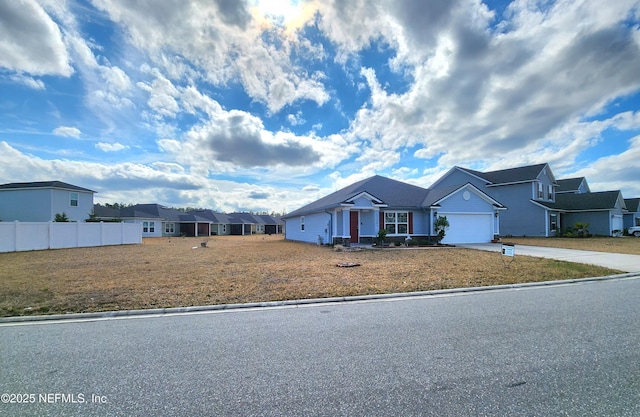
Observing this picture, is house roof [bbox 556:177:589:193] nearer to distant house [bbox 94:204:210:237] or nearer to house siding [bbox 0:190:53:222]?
distant house [bbox 94:204:210:237]

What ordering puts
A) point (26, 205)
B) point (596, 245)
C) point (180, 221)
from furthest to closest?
point (180, 221) < point (26, 205) < point (596, 245)

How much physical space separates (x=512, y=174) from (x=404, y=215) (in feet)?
58.2

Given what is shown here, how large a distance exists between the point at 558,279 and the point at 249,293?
8.91m

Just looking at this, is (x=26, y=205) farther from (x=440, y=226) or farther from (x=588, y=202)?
(x=588, y=202)

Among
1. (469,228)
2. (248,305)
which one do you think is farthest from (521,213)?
(248,305)

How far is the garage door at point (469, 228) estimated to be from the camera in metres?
22.6

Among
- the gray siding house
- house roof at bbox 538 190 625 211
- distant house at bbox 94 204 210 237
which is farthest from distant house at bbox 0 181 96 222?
the gray siding house

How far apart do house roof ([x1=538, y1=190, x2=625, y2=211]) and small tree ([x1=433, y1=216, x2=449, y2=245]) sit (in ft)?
51.3

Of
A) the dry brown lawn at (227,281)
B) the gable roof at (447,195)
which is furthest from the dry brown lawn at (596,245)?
the dry brown lawn at (227,281)

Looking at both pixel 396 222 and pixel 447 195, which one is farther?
pixel 396 222

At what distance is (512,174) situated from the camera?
107 feet

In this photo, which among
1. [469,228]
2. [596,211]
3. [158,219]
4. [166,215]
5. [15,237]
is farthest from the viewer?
[166,215]

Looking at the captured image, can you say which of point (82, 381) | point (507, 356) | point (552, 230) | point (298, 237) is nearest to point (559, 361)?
point (507, 356)

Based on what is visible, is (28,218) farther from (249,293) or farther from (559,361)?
(559,361)
